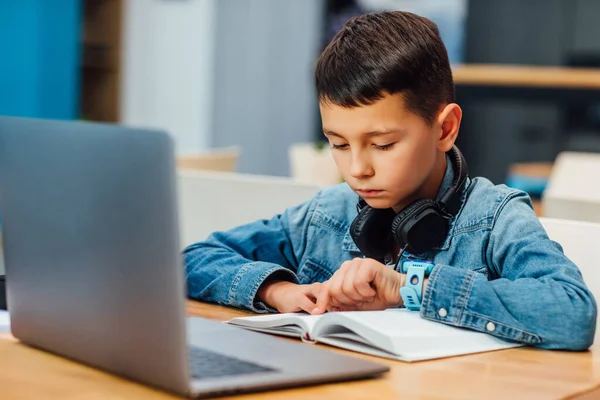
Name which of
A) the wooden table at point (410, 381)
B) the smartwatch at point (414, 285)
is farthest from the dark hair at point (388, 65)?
the wooden table at point (410, 381)

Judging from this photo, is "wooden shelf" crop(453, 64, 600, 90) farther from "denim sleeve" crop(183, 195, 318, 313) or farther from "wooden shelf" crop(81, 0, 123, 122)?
"denim sleeve" crop(183, 195, 318, 313)

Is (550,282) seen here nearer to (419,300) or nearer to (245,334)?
(419,300)

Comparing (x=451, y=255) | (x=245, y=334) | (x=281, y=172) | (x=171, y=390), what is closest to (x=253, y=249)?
(x=451, y=255)

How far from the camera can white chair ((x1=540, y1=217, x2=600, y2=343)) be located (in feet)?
4.60

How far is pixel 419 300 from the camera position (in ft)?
3.91

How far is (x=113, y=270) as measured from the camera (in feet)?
2.84

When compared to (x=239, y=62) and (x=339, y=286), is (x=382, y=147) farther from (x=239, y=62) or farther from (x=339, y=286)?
(x=239, y=62)

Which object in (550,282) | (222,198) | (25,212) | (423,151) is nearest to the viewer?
(25,212)

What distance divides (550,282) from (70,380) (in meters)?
0.55

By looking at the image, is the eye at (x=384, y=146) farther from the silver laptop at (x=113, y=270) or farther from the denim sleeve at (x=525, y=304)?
the silver laptop at (x=113, y=270)

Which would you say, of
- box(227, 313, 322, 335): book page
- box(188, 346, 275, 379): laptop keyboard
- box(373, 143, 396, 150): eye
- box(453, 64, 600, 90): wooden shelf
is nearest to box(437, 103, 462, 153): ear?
box(373, 143, 396, 150): eye

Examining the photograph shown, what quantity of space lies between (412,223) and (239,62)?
6267 mm

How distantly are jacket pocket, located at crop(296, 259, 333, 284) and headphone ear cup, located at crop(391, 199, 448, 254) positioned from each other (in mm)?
173

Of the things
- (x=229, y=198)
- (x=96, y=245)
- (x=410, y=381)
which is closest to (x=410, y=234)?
(x=410, y=381)
